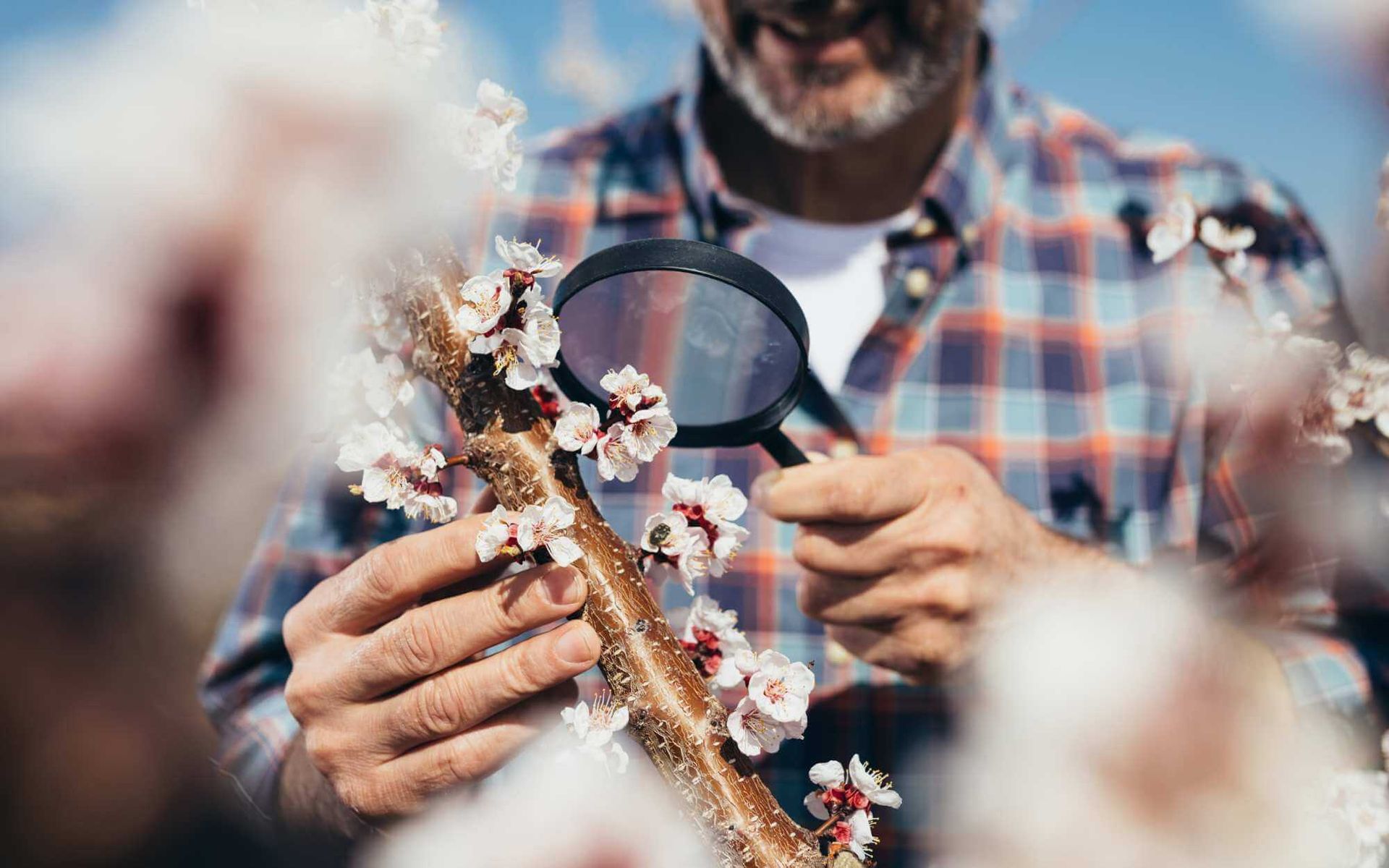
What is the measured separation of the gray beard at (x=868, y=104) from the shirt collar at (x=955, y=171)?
7.5 inches

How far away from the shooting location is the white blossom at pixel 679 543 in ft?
3.14

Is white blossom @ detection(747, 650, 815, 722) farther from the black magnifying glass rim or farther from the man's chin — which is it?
the man's chin

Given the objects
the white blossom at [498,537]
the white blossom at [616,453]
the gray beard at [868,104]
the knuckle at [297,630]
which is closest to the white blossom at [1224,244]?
the gray beard at [868,104]

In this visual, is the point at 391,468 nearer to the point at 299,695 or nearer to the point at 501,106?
the point at 501,106

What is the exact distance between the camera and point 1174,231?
72.5 inches

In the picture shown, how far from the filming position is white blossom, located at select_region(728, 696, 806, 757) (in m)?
0.92

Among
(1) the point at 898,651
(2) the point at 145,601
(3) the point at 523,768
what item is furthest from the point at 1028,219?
(2) the point at 145,601

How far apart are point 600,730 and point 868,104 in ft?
6.73

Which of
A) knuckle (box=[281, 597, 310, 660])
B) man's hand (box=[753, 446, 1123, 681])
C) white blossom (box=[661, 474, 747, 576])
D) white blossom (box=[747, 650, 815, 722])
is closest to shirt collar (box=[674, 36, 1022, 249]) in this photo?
man's hand (box=[753, 446, 1123, 681])

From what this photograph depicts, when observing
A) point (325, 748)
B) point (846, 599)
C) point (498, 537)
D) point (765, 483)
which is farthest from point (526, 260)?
point (846, 599)

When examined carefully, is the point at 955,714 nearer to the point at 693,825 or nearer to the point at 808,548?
the point at 808,548

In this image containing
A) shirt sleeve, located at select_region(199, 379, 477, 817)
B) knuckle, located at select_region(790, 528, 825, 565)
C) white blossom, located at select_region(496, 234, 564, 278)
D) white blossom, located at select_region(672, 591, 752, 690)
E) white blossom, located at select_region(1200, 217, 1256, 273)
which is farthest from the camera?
shirt sleeve, located at select_region(199, 379, 477, 817)

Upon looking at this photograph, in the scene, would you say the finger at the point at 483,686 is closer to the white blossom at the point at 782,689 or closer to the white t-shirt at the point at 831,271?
the white blossom at the point at 782,689

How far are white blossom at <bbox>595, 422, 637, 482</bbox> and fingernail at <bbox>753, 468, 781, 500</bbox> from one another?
473 mm
